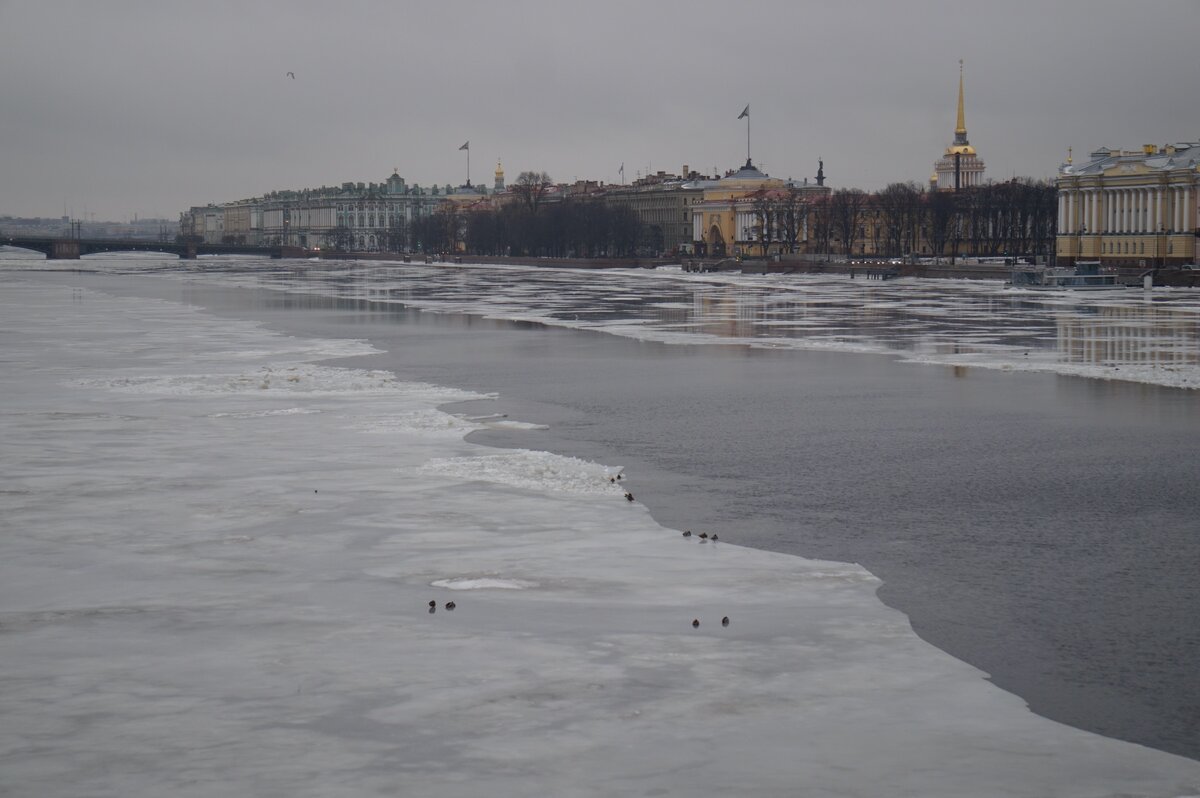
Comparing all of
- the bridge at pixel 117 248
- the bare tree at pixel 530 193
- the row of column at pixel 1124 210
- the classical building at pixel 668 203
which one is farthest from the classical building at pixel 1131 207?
the bridge at pixel 117 248

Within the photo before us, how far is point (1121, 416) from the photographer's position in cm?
1695

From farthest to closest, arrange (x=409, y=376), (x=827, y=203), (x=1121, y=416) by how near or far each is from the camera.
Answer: (x=827, y=203) < (x=409, y=376) < (x=1121, y=416)

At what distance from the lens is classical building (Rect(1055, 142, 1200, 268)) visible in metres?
81.5

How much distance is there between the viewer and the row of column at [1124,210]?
270 ft

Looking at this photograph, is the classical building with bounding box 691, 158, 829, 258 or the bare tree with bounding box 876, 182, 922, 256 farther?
the classical building with bounding box 691, 158, 829, 258

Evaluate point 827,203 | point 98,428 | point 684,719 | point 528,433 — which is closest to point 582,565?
point 684,719

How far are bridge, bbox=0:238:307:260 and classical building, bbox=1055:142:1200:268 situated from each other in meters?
90.3

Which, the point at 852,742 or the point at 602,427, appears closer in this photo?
the point at 852,742

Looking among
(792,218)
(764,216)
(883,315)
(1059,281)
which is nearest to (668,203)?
(764,216)

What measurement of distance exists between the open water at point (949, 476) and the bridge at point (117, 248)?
442ft

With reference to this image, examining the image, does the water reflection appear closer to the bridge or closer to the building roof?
the building roof

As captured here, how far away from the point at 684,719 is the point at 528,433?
9.05 metres

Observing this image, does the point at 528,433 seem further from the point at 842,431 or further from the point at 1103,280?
the point at 1103,280

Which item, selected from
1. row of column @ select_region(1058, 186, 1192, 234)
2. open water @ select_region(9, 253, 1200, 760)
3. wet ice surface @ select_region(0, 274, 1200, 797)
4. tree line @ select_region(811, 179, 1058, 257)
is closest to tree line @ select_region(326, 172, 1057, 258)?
tree line @ select_region(811, 179, 1058, 257)
